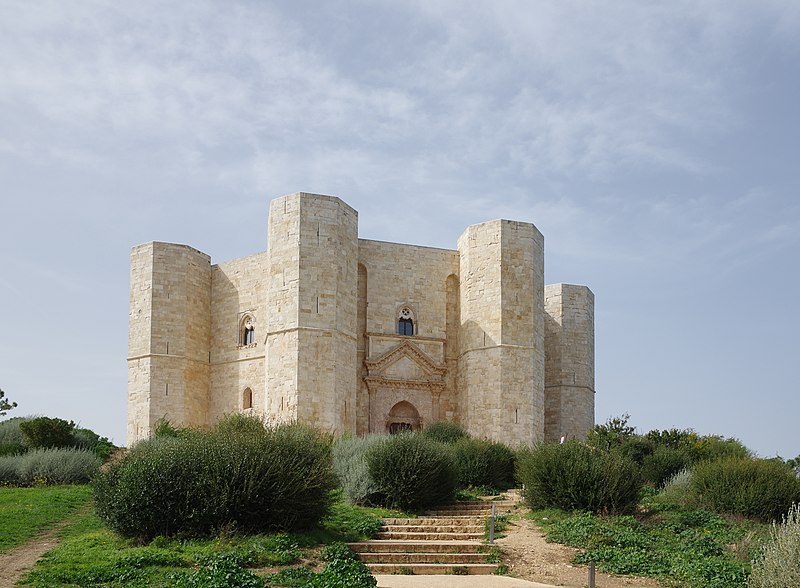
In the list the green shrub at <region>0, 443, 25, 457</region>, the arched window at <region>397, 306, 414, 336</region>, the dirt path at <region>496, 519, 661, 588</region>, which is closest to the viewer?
the dirt path at <region>496, 519, 661, 588</region>

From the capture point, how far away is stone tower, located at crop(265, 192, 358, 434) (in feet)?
90.4

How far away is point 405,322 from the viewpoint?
3162 cm

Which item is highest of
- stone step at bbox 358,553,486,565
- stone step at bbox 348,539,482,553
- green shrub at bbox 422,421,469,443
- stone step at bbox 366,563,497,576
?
green shrub at bbox 422,421,469,443

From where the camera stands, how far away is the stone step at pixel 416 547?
45.4 ft

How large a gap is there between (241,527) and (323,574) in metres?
2.50

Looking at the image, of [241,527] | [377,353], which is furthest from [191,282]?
[241,527]

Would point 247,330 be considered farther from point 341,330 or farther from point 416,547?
point 416,547

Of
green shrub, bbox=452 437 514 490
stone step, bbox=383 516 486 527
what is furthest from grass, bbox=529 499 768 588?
green shrub, bbox=452 437 514 490

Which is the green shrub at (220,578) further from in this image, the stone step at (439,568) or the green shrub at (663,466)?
the green shrub at (663,466)

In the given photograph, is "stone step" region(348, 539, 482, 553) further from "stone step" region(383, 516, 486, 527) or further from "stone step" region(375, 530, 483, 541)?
"stone step" region(383, 516, 486, 527)

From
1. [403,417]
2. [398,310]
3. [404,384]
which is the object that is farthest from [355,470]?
[398,310]

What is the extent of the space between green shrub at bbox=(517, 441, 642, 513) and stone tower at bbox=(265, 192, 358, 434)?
10989mm

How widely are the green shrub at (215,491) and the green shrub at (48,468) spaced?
273 inches

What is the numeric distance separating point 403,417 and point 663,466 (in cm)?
1054
